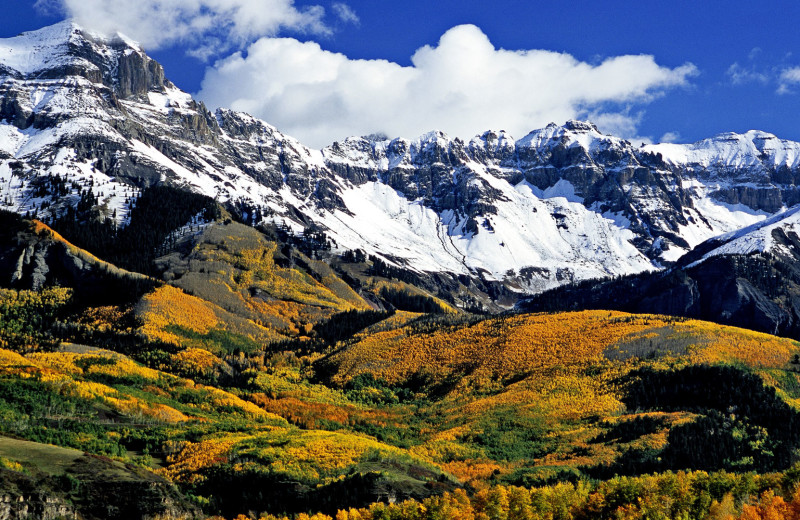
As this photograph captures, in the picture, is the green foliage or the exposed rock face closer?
the exposed rock face

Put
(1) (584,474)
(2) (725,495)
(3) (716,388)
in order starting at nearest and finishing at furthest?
(2) (725,495), (1) (584,474), (3) (716,388)

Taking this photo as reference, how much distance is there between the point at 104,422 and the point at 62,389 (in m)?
18.3

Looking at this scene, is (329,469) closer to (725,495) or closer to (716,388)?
(725,495)

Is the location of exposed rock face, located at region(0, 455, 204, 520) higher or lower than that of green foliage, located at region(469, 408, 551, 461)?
lower

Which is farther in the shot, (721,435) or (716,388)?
(716,388)

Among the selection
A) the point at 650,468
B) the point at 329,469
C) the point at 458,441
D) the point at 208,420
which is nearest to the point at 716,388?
the point at 650,468

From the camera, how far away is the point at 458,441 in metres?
183

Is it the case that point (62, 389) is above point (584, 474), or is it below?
above

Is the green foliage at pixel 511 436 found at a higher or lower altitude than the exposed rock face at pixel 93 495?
higher

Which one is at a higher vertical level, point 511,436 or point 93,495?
point 511,436

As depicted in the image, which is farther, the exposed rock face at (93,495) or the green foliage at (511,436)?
the green foliage at (511,436)

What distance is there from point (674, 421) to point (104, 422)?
116m

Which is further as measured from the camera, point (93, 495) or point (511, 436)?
point (511, 436)

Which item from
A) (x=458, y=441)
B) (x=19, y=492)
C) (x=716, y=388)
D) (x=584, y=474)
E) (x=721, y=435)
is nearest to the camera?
(x=19, y=492)
